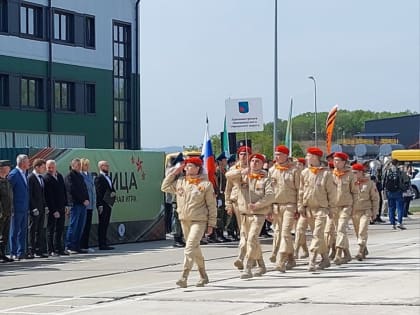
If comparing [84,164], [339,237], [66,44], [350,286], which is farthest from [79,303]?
[66,44]

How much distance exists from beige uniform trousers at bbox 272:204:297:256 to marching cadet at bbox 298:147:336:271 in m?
0.27

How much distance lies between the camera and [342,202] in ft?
57.6

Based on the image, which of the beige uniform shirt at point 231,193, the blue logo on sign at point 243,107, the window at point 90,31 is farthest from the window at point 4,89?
the beige uniform shirt at point 231,193

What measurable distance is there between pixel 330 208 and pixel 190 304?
16.8 ft

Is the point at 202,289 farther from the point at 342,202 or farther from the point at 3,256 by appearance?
the point at 3,256

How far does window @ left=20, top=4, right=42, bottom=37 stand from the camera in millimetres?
43469

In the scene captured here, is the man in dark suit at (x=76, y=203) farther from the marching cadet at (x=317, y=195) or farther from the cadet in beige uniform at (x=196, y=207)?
the cadet in beige uniform at (x=196, y=207)

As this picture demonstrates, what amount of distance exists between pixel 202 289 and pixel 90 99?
36192 millimetres

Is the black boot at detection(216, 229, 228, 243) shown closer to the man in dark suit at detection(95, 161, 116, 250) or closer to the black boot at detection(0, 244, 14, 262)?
the man in dark suit at detection(95, 161, 116, 250)

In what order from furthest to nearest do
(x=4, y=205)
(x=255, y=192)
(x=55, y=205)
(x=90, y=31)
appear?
(x=90, y=31) → (x=55, y=205) → (x=4, y=205) → (x=255, y=192)

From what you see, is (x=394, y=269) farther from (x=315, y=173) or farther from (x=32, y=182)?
(x=32, y=182)

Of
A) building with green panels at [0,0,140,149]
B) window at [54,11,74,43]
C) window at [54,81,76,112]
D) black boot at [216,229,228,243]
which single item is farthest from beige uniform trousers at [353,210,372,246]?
window at [54,11,74,43]

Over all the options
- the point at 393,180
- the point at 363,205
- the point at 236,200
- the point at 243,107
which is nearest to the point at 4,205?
the point at 236,200

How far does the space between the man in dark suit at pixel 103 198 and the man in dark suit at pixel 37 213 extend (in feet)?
5.85
